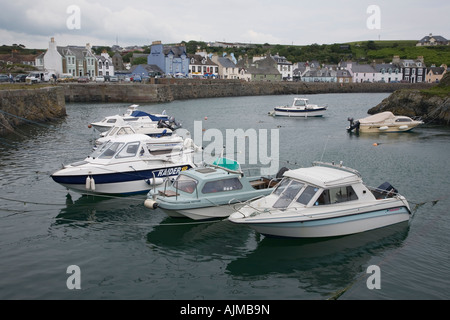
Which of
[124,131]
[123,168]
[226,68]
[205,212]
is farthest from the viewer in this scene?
[226,68]

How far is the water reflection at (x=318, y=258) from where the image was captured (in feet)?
41.6

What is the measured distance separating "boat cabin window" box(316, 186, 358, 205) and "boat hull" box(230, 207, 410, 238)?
0.64m

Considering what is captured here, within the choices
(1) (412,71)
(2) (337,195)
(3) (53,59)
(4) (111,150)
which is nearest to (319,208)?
(2) (337,195)

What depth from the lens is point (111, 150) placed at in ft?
67.3

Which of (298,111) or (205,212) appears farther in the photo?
(298,111)

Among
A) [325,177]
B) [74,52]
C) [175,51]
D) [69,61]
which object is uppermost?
[175,51]

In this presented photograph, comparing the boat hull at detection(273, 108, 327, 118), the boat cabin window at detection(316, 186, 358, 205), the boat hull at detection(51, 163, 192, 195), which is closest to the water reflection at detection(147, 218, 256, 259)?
the boat cabin window at detection(316, 186, 358, 205)

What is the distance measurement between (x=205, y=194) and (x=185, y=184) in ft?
3.72

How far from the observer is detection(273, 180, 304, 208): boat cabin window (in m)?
14.8

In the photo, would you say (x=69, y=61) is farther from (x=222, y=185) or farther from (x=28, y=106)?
(x=222, y=185)

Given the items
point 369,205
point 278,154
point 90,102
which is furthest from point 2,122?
point 90,102

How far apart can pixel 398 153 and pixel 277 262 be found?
74.8 ft

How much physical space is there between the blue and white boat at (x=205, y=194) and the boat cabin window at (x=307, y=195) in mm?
1944
